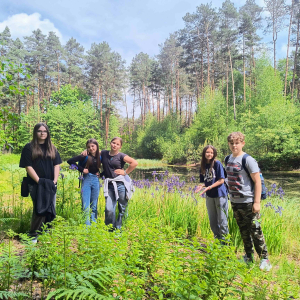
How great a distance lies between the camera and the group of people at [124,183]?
273 centimetres

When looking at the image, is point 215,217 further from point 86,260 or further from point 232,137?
point 86,260

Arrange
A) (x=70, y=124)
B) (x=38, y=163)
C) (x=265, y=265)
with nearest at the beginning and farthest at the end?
(x=265, y=265) < (x=38, y=163) < (x=70, y=124)

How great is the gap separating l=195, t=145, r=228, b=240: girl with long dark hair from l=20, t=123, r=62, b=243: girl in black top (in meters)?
2.11

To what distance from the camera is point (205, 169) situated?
3543 mm

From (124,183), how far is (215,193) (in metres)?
1.30

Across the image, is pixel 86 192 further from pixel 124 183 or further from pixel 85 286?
pixel 85 286

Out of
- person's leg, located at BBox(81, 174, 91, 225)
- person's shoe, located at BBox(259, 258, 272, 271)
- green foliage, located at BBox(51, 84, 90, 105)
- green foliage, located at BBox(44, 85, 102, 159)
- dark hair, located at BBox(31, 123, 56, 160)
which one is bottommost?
person's shoe, located at BBox(259, 258, 272, 271)

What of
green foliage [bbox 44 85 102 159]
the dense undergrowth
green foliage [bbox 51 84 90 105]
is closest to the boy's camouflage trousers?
the dense undergrowth

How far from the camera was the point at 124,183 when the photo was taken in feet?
11.6

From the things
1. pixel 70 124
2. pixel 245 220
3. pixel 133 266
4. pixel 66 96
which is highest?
pixel 66 96

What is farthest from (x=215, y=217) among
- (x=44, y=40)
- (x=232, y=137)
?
(x=44, y=40)

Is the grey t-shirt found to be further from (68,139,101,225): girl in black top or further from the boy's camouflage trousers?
(68,139,101,225): girl in black top

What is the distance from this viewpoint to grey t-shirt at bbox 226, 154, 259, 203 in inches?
107

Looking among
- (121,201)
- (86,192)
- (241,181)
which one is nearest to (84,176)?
(86,192)
